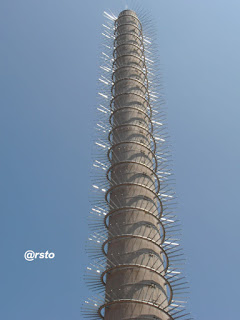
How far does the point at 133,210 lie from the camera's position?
21.2 meters

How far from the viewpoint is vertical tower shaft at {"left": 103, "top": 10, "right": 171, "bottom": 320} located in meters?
17.4

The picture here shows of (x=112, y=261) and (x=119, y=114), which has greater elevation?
(x=119, y=114)

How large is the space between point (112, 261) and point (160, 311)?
350 cm

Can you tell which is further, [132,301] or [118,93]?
[118,93]

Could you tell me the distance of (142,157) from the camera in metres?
24.8

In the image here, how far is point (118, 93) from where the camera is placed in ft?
98.1

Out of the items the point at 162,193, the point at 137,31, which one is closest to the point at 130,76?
the point at 137,31

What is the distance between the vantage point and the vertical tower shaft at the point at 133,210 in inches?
683

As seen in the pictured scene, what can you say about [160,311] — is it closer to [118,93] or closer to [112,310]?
[112,310]

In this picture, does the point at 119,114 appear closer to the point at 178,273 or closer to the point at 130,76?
the point at 130,76

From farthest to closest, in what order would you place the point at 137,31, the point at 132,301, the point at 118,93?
the point at 137,31
the point at 118,93
the point at 132,301

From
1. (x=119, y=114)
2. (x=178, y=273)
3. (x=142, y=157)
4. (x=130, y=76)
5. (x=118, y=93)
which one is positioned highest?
(x=130, y=76)

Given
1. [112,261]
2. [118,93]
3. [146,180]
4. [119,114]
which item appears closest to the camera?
[112,261]

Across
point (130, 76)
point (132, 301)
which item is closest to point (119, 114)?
point (130, 76)
